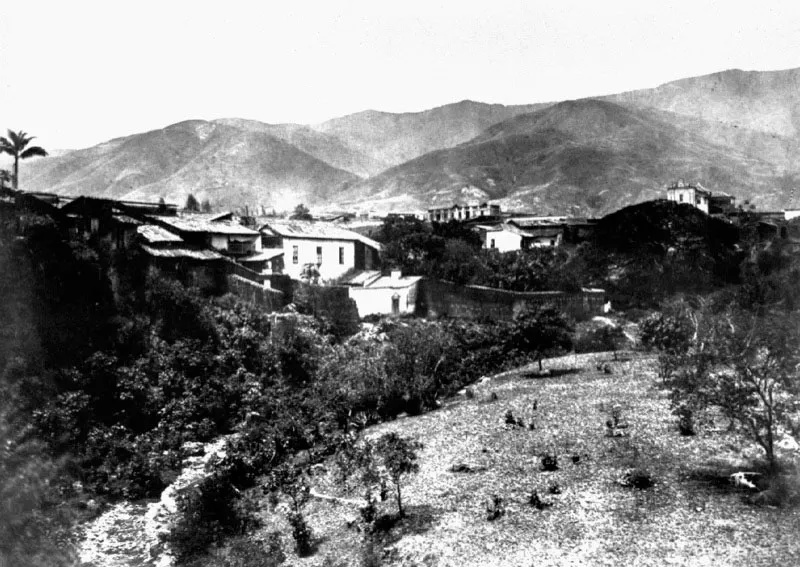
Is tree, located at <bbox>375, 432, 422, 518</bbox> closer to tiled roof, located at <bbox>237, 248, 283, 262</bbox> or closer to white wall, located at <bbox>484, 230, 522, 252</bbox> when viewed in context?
tiled roof, located at <bbox>237, 248, 283, 262</bbox>

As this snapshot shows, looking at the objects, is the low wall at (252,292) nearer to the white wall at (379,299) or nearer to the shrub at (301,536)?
the white wall at (379,299)

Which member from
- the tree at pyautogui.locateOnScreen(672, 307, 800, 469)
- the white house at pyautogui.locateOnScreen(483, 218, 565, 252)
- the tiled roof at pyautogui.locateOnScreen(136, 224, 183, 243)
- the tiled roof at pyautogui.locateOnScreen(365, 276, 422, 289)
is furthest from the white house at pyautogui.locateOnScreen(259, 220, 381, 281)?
the tree at pyautogui.locateOnScreen(672, 307, 800, 469)

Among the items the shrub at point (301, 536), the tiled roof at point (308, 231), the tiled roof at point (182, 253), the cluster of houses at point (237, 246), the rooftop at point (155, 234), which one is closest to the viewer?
the shrub at point (301, 536)

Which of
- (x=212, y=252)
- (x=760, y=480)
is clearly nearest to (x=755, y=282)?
(x=760, y=480)

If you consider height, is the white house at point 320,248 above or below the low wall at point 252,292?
above

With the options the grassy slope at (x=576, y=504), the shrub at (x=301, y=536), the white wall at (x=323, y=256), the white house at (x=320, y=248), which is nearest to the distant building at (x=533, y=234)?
the white house at (x=320, y=248)

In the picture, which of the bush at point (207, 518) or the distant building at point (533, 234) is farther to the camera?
the distant building at point (533, 234)
